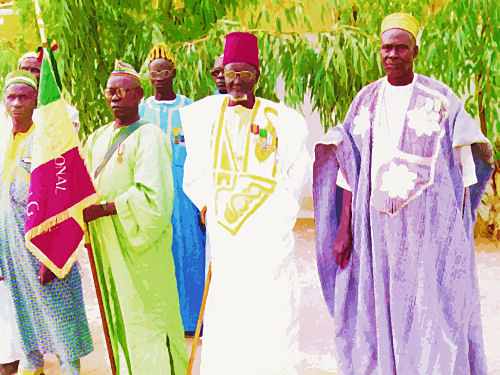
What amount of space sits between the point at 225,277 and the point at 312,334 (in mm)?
2150

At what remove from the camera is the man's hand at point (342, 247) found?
4.27m

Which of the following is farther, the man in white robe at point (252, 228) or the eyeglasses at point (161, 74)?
the eyeglasses at point (161, 74)

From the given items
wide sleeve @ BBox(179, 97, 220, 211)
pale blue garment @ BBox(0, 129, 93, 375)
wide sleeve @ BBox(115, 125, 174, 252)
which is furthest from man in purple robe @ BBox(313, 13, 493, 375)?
pale blue garment @ BBox(0, 129, 93, 375)

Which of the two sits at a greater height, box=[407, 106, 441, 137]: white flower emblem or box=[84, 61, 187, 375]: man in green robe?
box=[407, 106, 441, 137]: white flower emblem

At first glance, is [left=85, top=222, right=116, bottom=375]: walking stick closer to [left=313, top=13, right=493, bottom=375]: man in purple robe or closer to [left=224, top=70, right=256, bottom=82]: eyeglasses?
[left=224, top=70, right=256, bottom=82]: eyeglasses

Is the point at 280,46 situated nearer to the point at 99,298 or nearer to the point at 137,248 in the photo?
the point at 137,248

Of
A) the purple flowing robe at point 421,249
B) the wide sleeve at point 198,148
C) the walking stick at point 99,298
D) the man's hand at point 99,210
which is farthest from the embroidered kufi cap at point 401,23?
the walking stick at point 99,298

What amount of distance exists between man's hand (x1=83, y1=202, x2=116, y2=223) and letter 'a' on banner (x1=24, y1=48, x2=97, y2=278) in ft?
0.12

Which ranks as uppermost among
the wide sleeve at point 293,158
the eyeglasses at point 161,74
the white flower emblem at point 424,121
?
the eyeglasses at point 161,74

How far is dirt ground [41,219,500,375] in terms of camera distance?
5.21 metres

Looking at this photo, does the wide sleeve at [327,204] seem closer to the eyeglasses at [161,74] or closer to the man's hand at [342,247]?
the man's hand at [342,247]

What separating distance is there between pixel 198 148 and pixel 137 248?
66cm

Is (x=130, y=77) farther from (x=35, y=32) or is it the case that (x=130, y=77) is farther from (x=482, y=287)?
(x=35, y=32)

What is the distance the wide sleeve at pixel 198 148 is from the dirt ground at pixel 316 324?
1075 mm
